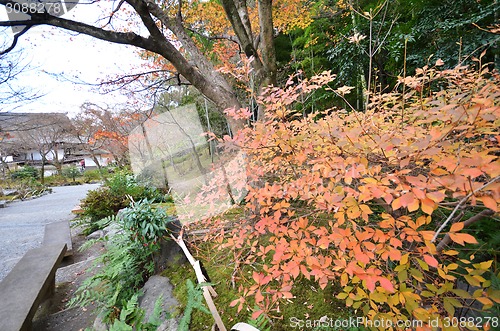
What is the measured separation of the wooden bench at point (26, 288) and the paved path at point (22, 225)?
5.74 ft

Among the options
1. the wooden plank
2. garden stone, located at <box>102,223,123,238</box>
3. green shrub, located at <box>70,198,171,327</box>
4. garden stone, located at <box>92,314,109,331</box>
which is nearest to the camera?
garden stone, located at <box>92,314,109,331</box>

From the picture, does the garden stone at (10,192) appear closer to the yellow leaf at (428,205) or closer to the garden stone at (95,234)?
the garden stone at (95,234)

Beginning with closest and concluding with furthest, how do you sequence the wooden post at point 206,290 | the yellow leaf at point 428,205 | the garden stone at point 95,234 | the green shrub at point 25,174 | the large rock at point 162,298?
the yellow leaf at point 428,205 < the wooden post at point 206,290 < the large rock at point 162,298 < the garden stone at point 95,234 < the green shrub at point 25,174

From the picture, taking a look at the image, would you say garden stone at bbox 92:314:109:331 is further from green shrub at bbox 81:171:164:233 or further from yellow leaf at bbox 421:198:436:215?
green shrub at bbox 81:171:164:233

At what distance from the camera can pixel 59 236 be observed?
473 centimetres

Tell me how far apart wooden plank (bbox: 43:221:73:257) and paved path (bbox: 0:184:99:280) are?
2.76 ft

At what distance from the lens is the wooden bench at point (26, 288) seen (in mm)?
2207

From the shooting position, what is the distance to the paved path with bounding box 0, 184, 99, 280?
17.1 ft

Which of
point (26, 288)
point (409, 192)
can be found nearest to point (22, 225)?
point (26, 288)

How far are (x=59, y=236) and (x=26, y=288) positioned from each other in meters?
2.52

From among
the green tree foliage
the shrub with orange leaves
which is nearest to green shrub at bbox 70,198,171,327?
the shrub with orange leaves

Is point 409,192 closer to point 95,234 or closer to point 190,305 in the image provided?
point 190,305

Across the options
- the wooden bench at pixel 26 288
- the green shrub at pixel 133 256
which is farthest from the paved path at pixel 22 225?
the green shrub at pixel 133 256

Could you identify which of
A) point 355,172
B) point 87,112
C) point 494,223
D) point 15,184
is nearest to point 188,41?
point 355,172
